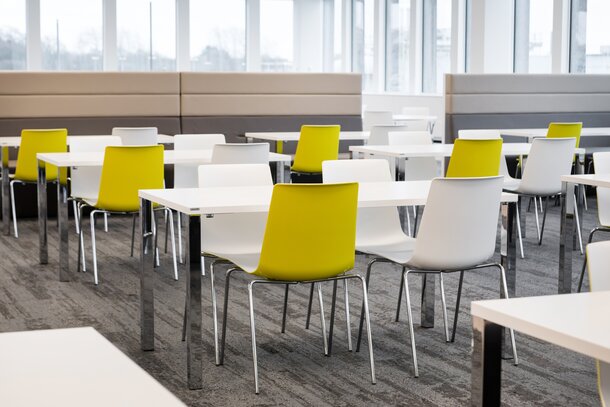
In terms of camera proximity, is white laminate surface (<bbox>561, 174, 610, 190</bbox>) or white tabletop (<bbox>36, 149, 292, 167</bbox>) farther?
white tabletop (<bbox>36, 149, 292, 167</bbox>)

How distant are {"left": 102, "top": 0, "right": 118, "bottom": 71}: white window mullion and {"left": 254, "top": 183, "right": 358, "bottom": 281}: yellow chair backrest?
13.9 metres

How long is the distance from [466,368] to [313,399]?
720 millimetres

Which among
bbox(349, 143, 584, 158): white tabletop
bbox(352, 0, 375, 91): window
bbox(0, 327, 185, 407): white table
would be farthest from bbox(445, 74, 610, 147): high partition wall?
bbox(0, 327, 185, 407): white table

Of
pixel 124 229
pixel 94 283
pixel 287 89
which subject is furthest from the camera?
pixel 287 89

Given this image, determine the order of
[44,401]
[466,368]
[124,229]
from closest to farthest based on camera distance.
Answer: [44,401], [466,368], [124,229]

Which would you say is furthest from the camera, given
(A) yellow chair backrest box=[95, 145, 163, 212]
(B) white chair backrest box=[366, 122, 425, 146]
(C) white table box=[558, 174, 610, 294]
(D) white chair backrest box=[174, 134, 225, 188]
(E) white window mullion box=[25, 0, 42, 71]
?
(E) white window mullion box=[25, 0, 42, 71]

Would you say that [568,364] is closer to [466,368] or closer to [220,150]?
[466,368]

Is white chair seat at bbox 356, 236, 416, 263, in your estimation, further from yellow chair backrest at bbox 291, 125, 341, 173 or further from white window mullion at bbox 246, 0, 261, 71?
white window mullion at bbox 246, 0, 261, 71

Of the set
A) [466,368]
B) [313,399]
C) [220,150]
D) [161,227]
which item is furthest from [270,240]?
[161,227]

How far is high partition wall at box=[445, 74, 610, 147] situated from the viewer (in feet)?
30.8

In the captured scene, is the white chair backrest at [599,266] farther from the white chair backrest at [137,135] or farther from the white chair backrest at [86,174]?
the white chair backrest at [137,135]

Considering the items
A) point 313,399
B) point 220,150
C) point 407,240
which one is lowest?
point 313,399

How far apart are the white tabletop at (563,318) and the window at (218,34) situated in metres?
16.5

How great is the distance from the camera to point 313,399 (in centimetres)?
340
